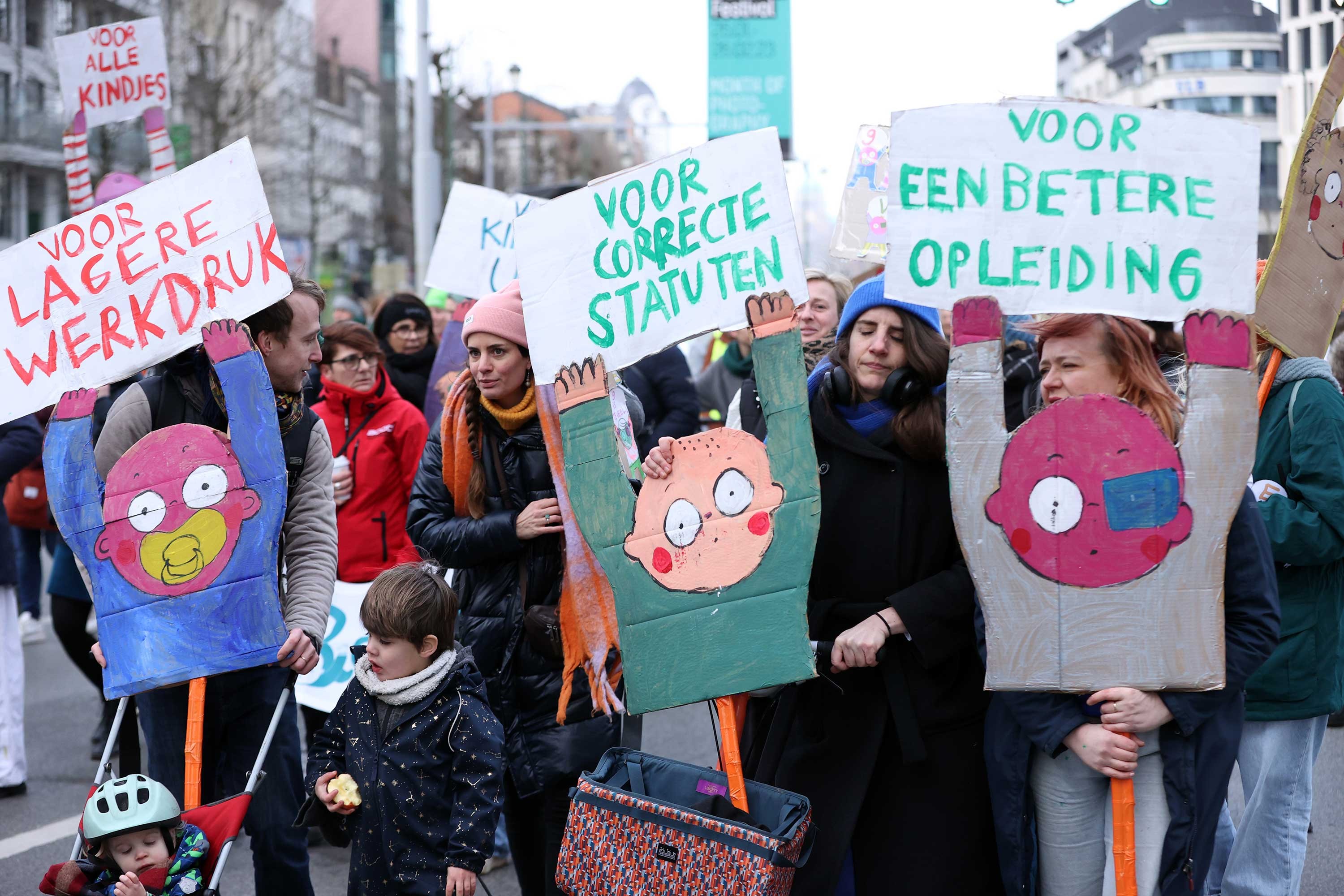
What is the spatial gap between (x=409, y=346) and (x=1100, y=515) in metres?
Result: 4.76

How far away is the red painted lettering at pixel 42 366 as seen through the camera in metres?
3.41

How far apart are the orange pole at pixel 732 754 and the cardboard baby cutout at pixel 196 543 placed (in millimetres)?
1113

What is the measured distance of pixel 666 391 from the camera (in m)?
6.63

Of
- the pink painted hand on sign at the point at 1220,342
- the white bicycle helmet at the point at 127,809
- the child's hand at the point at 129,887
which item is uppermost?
the pink painted hand on sign at the point at 1220,342

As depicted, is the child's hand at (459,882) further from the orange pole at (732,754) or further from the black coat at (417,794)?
the orange pole at (732,754)

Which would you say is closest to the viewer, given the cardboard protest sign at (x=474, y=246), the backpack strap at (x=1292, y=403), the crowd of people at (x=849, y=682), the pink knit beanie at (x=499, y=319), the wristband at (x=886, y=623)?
the crowd of people at (x=849, y=682)

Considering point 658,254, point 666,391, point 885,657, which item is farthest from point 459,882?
point 666,391

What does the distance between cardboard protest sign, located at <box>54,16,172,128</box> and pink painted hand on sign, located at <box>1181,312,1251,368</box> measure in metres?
5.82

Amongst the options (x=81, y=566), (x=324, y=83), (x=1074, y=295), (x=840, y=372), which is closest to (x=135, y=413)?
(x=81, y=566)

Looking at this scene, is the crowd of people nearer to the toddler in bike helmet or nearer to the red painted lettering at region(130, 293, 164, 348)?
the toddler in bike helmet

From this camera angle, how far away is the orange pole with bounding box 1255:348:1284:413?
3.54 m

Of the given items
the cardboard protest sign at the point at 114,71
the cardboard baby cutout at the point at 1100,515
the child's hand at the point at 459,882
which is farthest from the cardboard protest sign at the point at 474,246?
the cardboard baby cutout at the point at 1100,515

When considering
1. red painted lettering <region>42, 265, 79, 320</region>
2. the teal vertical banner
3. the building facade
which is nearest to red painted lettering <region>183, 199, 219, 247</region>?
red painted lettering <region>42, 265, 79, 320</region>

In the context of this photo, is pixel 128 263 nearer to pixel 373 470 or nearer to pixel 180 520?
pixel 180 520
